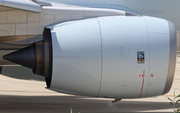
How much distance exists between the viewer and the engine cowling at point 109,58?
6574 millimetres

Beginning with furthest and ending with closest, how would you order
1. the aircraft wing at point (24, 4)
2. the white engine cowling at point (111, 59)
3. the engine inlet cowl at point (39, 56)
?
the engine inlet cowl at point (39, 56) → the white engine cowling at point (111, 59) → the aircraft wing at point (24, 4)

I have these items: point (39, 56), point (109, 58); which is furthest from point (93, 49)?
point (39, 56)

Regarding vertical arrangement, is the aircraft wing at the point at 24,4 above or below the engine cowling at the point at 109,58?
above

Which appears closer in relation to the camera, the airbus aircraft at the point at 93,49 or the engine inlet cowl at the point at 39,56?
the airbus aircraft at the point at 93,49

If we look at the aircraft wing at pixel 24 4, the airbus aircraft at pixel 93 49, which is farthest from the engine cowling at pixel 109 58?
the aircraft wing at pixel 24 4

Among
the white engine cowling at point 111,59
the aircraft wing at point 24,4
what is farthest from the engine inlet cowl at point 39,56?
the aircraft wing at point 24,4

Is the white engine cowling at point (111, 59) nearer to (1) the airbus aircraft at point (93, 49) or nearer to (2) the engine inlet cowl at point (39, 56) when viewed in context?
(1) the airbus aircraft at point (93, 49)

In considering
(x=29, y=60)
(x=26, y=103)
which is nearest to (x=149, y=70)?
(x=29, y=60)

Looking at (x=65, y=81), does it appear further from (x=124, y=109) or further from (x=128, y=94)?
(x=124, y=109)

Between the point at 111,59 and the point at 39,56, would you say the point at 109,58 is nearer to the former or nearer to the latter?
the point at 111,59

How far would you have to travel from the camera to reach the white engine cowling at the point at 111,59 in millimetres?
6570

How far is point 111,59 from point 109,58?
0.16 feet

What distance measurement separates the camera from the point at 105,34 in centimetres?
667

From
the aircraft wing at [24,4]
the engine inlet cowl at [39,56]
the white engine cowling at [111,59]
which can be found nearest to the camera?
the aircraft wing at [24,4]
